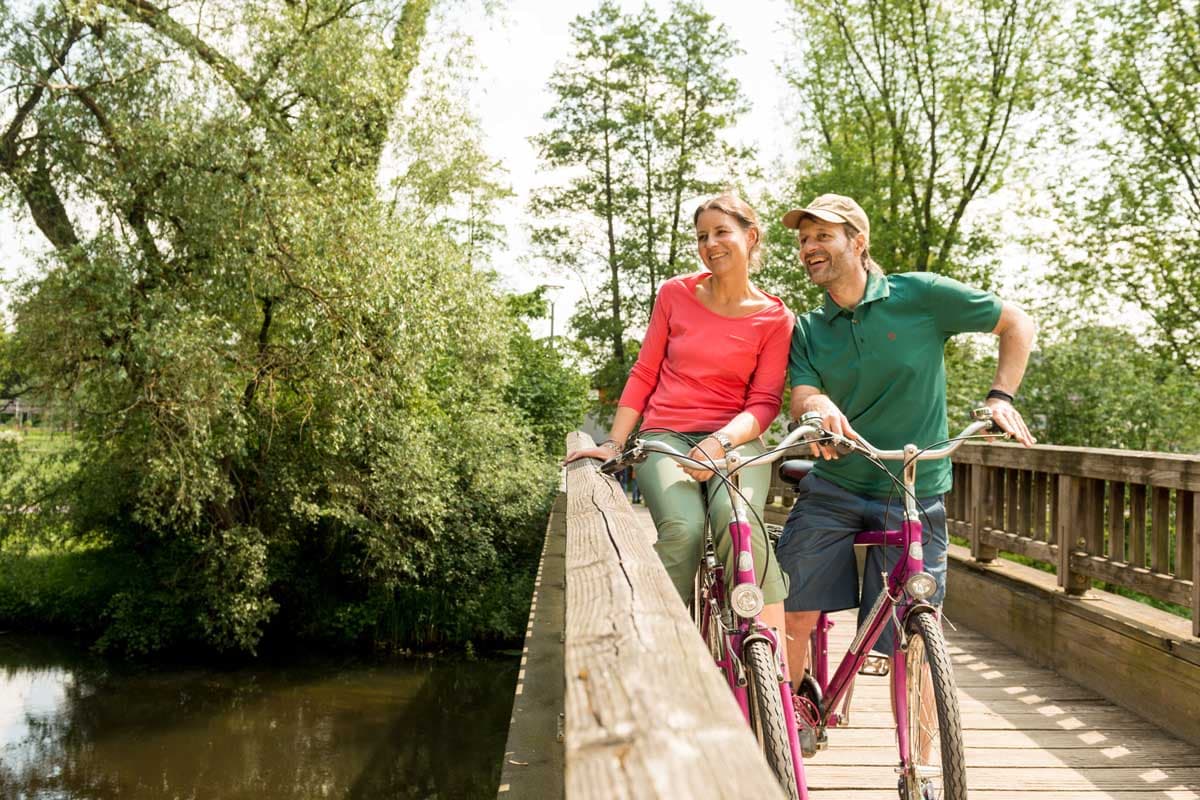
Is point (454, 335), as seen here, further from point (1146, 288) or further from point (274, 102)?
point (1146, 288)

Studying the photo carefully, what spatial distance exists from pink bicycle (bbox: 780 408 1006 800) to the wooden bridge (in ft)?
0.84

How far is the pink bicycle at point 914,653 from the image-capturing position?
2.54 m

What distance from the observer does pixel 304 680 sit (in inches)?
672

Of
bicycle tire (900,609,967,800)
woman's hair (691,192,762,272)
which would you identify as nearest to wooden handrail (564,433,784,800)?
bicycle tire (900,609,967,800)

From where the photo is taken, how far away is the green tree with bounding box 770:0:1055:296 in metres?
19.1

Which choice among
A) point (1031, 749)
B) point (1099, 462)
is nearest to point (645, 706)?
point (1031, 749)

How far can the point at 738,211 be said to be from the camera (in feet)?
11.0

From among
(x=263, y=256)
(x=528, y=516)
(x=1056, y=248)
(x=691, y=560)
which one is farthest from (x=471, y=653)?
(x=691, y=560)

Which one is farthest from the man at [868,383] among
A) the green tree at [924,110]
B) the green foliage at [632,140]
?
the green foliage at [632,140]

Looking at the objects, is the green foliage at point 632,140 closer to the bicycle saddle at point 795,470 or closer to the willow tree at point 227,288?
the willow tree at point 227,288

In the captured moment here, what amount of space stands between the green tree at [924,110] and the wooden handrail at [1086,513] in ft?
44.6

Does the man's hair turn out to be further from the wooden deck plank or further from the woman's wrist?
the wooden deck plank

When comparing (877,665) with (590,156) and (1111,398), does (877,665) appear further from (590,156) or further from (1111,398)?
(590,156)

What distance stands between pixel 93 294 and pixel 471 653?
28.7 ft
